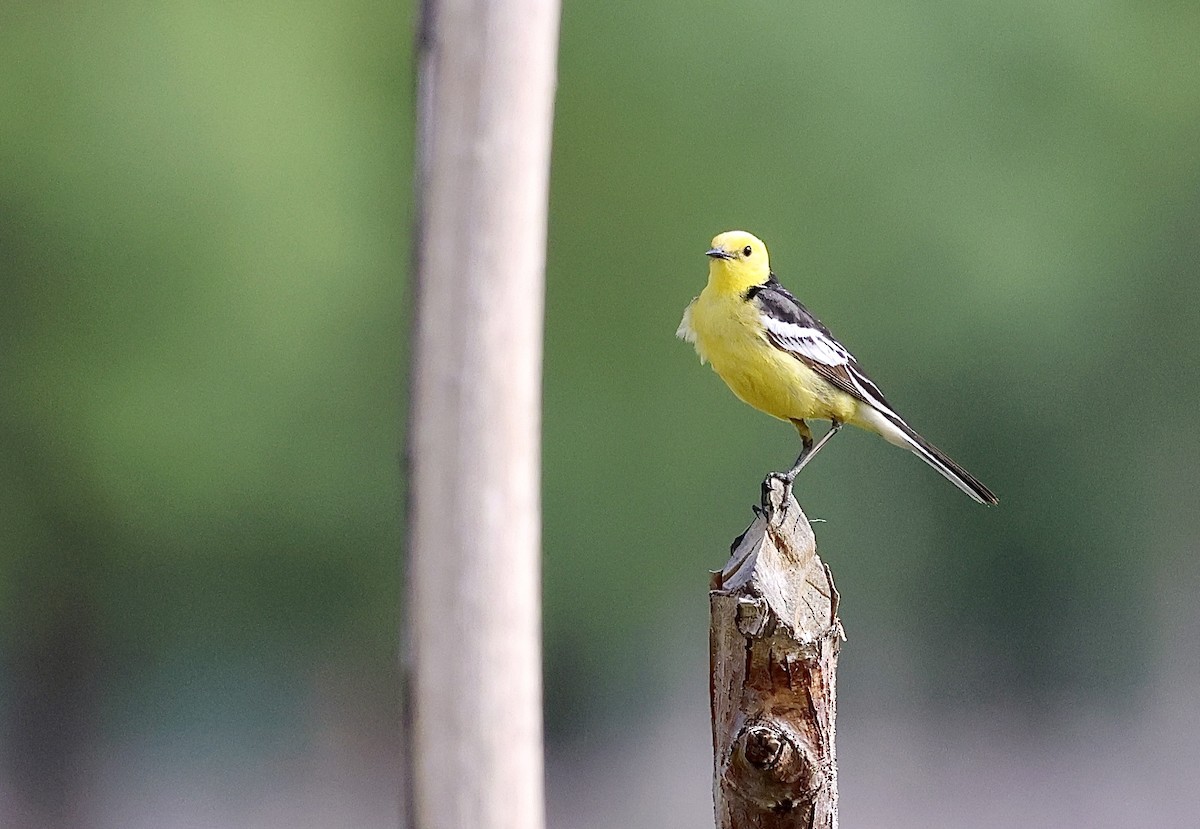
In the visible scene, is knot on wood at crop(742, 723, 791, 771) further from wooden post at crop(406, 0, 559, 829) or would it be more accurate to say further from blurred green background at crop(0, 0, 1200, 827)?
blurred green background at crop(0, 0, 1200, 827)

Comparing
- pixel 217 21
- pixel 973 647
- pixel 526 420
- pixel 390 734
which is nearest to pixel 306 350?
pixel 217 21

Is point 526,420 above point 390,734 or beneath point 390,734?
above

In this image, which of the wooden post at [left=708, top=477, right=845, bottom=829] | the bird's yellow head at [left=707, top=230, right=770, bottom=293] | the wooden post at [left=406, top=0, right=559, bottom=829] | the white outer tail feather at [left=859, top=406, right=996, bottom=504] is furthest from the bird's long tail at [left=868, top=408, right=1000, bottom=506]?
the wooden post at [left=406, top=0, right=559, bottom=829]

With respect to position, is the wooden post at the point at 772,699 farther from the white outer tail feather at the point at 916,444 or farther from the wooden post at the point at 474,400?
the white outer tail feather at the point at 916,444

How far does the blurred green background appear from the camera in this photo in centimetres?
327

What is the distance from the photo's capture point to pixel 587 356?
138 inches

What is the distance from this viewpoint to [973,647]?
4207 millimetres

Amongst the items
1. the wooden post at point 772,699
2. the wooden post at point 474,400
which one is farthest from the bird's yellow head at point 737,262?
the wooden post at point 474,400

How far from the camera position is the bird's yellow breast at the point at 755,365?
1.82 meters

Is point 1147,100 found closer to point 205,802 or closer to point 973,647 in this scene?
point 973,647

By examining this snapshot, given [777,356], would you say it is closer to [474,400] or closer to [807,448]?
[807,448]

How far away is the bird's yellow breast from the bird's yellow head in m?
0.04

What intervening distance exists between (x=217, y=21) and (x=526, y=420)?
9.32 feet

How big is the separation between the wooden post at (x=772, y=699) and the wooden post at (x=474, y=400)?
45 cm
